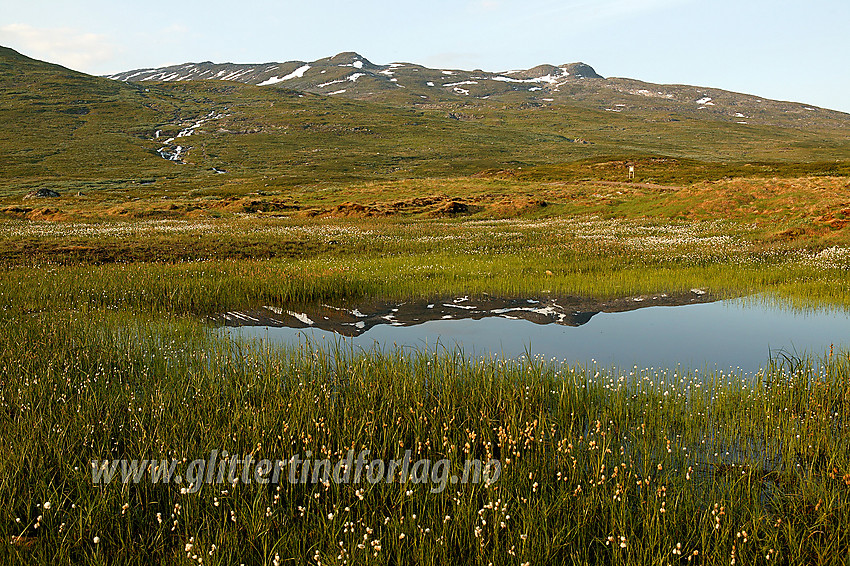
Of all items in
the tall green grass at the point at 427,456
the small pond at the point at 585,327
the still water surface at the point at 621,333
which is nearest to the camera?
the tall green grass at the point at 427,456

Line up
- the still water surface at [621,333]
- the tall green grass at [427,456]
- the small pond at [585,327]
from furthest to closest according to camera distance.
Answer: the small pond at [585,327], the still water surface at [621,333], the tall green grass at [427,456]

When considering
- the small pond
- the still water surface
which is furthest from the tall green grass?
the small pond

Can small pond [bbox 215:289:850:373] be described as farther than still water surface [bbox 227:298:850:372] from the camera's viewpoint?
Yes

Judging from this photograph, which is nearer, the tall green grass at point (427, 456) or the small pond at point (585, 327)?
the tall green grass at point (427, 456)

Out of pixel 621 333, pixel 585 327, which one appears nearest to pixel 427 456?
pixel 621 333

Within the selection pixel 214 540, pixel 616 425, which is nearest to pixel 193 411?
pixel 214 540

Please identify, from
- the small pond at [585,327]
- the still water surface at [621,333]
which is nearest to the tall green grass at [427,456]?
the still water surface at [621,333]

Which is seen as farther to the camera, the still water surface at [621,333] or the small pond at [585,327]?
the small pond at [585,327]

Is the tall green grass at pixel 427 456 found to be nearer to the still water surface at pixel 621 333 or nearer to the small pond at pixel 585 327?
the still water surface at pixel 621 333

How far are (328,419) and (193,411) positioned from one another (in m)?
1.65

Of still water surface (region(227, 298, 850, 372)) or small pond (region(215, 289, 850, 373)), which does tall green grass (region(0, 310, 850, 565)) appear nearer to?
still water surface (region(227, 298, 850, 372))

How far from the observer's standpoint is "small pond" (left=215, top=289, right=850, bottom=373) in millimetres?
10969

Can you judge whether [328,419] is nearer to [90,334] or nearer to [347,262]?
[90,334]

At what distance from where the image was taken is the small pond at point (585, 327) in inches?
432
